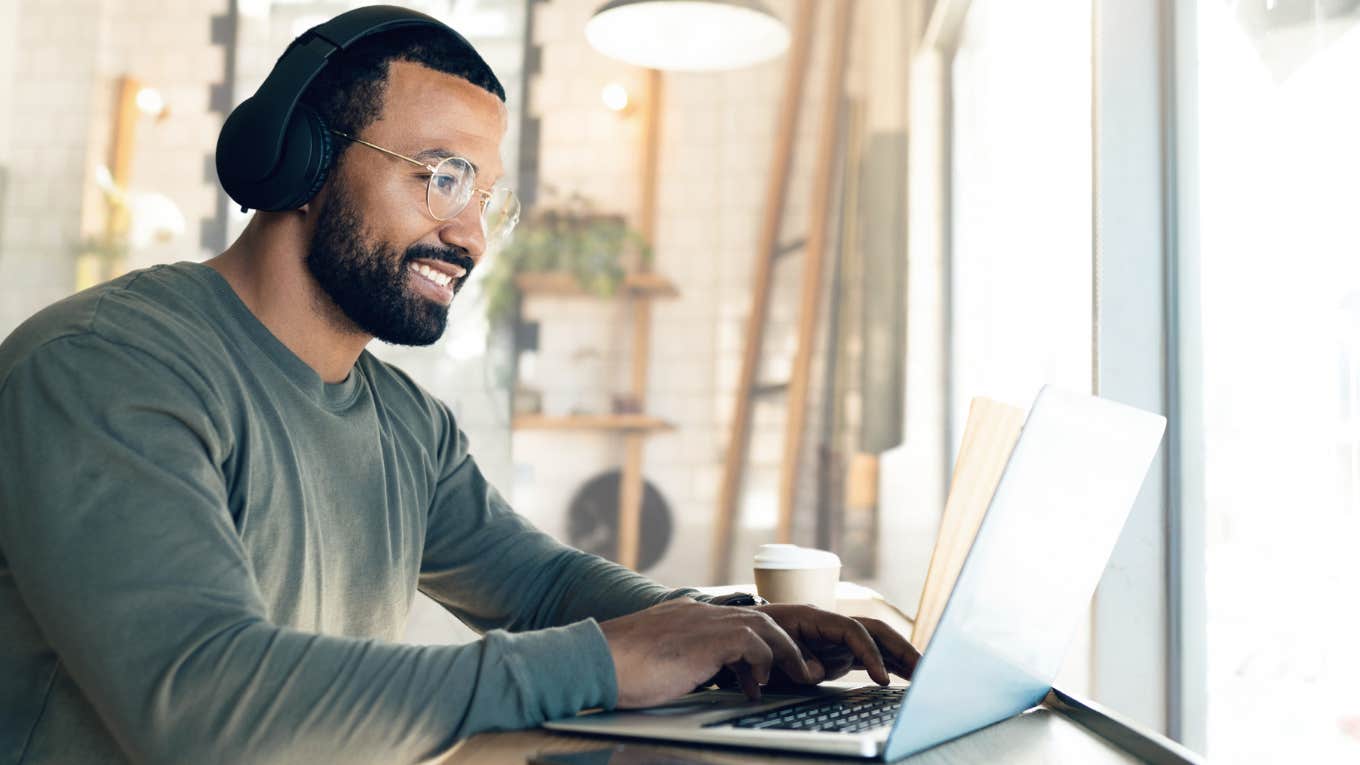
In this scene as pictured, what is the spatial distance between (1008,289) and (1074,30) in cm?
60

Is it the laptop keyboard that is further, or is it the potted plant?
the potted plant

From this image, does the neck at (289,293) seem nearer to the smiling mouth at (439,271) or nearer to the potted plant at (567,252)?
the smiling mouth at (439,271)

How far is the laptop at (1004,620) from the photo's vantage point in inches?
24.8

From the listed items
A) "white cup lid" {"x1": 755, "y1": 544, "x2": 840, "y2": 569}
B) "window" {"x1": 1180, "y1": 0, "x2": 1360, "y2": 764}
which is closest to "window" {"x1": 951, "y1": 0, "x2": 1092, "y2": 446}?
"window" {"x1": 1180, "y1": 0, "x2": 1360, "y2": 764}

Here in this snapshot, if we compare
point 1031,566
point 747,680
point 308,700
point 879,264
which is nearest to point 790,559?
point 747,680

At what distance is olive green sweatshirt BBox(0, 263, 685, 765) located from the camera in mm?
687

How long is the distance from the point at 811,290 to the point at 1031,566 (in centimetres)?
329

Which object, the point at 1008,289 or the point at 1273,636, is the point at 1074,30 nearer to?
the point at 1008,289

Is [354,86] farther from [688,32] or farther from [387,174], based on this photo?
[688,32]

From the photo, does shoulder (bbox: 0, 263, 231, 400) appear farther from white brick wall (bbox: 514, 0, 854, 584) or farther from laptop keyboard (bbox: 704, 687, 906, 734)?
white brick wall (bbox: 514, 0, 854, 584)

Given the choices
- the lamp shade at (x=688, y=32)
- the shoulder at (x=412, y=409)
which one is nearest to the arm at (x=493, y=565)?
the shoulder at (x=412, y=409)

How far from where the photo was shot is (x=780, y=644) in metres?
0.82

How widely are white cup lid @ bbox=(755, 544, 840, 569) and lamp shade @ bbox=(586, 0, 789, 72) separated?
2.13 meters

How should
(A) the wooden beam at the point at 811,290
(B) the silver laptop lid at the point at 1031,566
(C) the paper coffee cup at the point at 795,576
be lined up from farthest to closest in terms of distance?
(A) the wooden beam at the point at 811,290 < (C) the paper coffee cup at the point at 795,576 < (B) the silver laptop lid at the point at 1031,566
